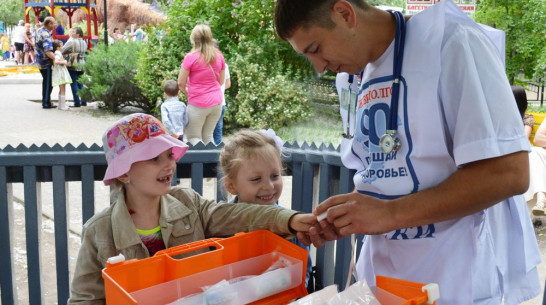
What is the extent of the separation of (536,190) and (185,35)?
23.4ft

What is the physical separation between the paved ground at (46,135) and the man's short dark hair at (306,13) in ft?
10.1

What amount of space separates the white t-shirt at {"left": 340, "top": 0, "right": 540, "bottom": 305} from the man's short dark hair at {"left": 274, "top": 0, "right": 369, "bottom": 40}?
0.60 ft

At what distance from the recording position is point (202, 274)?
4.87 feet

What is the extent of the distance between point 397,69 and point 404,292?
0.58 metres

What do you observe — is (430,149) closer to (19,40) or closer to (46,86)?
(46,86)

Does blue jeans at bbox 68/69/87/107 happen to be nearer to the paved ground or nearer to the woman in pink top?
the paved ground

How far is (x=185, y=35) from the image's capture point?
1092 centimetres

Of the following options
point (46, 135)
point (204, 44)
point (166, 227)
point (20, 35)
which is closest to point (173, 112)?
point (204, 44)

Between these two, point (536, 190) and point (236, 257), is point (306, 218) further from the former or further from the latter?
point (536, 190)

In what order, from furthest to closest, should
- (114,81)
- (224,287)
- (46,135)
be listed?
1. (114,81)
2. (46,135)
3. (224,287)

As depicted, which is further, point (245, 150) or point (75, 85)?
point (75, 85)

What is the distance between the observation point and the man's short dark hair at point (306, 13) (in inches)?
61.4

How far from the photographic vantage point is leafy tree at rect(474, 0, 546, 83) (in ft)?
29.7

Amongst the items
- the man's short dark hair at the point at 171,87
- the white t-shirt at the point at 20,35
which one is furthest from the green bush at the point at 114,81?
the white t-shirt at the point at 20,35
